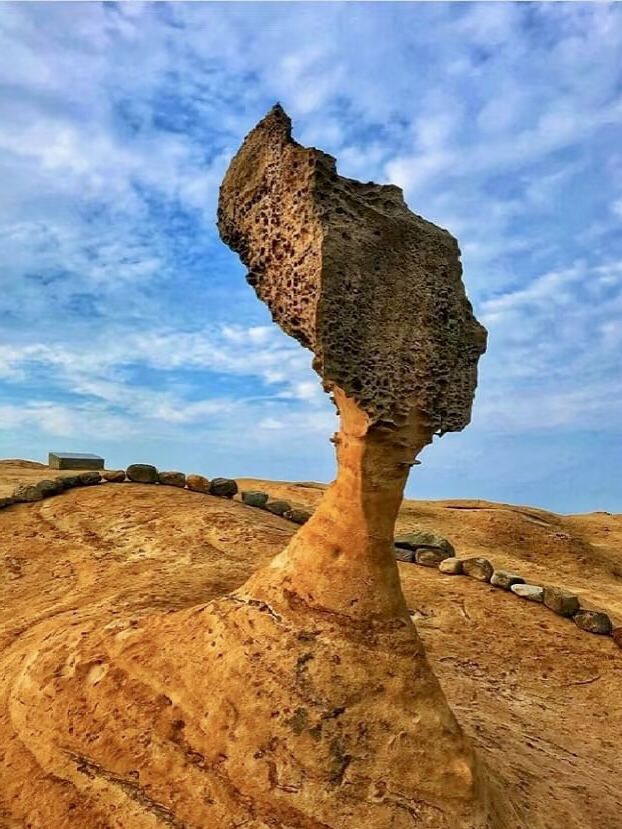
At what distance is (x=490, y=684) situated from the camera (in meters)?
6.15

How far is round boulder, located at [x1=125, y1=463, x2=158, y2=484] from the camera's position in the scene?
9.65 meters

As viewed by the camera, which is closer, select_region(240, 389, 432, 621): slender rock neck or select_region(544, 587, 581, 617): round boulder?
select_region(240, 389, 432, 621): slender rock neck

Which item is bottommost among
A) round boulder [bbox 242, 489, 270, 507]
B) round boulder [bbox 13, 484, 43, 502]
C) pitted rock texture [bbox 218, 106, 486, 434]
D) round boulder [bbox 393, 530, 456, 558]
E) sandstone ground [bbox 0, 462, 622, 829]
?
sandstone ground [bbox 0, 462, 622, 829]

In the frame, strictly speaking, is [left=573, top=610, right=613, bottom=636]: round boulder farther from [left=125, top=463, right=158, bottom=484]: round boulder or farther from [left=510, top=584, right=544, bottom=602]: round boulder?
[left=125, top=463, right=158, bottom=484]: round boulder

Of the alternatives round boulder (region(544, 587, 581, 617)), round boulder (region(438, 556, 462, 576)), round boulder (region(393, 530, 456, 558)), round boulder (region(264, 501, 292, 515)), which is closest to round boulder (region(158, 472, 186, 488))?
round boulder (region(264, 501, 292, 515))

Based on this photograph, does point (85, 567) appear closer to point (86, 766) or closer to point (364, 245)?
point (86, 766)

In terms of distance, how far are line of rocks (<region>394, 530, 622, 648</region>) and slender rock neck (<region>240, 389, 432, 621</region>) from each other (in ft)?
13.5

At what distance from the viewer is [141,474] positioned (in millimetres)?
9664

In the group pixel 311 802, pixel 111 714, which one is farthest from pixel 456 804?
pixel 111 714

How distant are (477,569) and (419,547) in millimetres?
837

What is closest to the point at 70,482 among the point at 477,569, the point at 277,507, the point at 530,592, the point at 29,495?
the point at 29,495

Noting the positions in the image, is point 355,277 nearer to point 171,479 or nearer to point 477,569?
point 477,569

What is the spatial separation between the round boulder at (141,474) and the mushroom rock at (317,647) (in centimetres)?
518

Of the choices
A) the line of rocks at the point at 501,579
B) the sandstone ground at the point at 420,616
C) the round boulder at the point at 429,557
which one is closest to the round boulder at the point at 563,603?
the line of rocks at the point at 501,579
